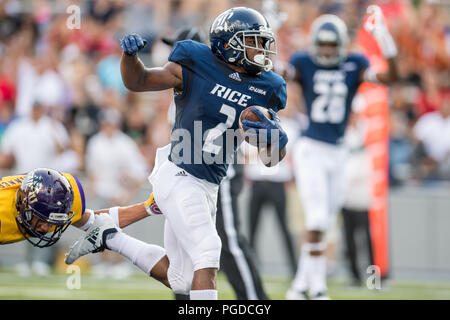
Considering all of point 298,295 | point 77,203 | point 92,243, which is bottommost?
point 298,295

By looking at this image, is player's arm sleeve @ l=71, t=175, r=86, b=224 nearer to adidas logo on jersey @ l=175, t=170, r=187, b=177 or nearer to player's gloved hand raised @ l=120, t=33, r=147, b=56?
adidas logo on jersey @ l=175, t=170, r=187, b=177

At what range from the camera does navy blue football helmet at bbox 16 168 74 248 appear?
4.56m

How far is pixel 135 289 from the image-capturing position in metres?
7.85

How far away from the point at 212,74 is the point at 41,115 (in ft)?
17.7

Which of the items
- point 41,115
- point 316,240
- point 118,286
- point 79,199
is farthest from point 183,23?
point 79,199

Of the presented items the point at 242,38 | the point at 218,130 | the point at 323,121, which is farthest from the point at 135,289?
the point at 242,38

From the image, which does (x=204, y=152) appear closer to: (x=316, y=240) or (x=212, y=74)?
(x=212, y=74)

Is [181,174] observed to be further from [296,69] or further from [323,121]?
[296,69]

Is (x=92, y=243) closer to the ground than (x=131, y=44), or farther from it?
closer to the ground

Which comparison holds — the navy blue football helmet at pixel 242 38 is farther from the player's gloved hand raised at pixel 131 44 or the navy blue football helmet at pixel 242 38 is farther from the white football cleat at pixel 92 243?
the white football cleat at pixel 92 243

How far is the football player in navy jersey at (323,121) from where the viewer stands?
702cm

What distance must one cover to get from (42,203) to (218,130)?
1070 millimetres

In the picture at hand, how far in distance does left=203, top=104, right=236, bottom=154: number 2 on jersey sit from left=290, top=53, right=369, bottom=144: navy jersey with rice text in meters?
2.87

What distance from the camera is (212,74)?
4.59 m
